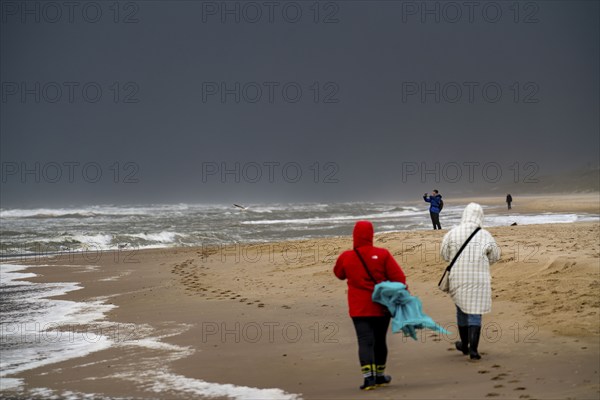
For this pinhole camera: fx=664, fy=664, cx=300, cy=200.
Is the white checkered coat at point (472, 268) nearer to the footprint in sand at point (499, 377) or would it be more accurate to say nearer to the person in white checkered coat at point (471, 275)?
the person in white checkered coat at point (471, 275)

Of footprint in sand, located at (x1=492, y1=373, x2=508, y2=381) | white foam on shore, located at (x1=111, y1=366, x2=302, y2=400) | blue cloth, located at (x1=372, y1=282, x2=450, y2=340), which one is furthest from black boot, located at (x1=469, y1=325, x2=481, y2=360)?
white foam on shore, located at (x1=111, y1=366, x2=302, y2=400)

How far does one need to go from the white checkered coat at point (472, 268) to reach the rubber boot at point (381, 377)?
4.03 feet

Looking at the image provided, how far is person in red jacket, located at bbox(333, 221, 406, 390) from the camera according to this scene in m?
6.04

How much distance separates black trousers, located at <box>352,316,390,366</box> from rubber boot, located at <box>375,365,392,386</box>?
0.05 meters

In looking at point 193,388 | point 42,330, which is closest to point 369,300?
point 193,388

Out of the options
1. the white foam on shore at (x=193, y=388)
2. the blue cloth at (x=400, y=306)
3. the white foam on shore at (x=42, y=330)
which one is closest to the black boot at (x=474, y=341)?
the blue cloth at (x=400, y=306)

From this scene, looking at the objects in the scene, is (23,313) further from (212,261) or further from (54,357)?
(212,261)

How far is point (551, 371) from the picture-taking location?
19.8 ft

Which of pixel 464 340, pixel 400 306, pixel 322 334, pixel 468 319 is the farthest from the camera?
pixel 322 334

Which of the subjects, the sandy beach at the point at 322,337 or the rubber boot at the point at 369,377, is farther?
the sandy beach at the point at 322,337

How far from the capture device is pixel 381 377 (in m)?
6.07

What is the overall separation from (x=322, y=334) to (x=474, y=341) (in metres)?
2.57

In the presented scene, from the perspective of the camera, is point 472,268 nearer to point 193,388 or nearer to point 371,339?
point 371,339

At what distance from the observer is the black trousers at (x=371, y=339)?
19.8 feet
